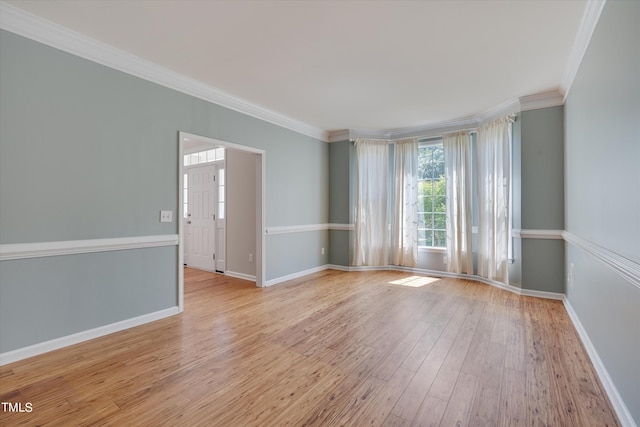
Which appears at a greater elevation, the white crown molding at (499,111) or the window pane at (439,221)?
the white crown molding at (499,111)

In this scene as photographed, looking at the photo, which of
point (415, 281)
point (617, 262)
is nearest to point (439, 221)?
point (415, 281)

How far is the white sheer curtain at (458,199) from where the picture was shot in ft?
15.7

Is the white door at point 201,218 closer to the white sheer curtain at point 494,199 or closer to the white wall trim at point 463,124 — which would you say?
the white wall trim at point 463,124

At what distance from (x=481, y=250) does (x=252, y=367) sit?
3.93 metres

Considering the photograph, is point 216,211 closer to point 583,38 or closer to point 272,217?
point 272,217

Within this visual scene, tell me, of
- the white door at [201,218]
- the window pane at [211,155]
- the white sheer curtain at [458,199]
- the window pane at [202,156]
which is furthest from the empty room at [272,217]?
the window pane at [202,156]

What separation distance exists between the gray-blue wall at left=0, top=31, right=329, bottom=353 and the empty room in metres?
0.01

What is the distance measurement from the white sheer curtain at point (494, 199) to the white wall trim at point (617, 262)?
1.80m

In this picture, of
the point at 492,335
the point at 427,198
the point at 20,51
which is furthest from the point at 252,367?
the point at 427,198

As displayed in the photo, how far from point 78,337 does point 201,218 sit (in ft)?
11.4

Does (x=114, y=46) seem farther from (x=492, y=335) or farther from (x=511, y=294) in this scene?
(x=511, y=294)

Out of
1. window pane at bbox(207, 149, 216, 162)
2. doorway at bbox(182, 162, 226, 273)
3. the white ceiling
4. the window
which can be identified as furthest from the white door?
the window

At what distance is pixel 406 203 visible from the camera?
5.39 m

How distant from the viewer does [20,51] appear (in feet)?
7.43
